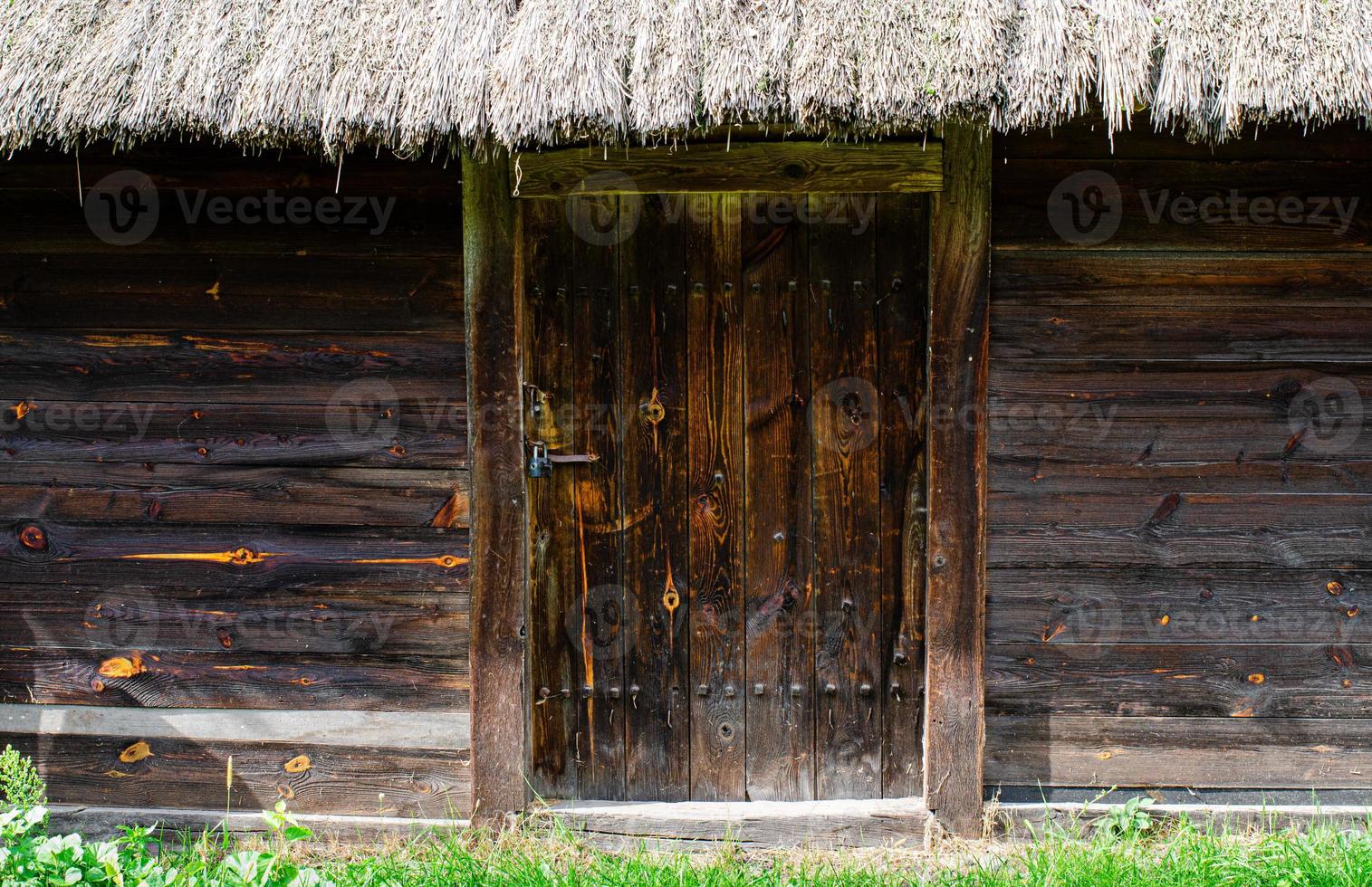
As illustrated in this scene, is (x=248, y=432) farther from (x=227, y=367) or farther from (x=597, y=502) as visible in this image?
(x=597, y=502)

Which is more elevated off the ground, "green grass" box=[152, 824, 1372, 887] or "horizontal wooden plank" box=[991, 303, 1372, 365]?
"horizontal wooden plank" box=[991, 303, 1372, 365]

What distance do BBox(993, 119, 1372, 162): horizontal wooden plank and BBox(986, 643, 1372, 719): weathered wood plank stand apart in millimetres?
1405

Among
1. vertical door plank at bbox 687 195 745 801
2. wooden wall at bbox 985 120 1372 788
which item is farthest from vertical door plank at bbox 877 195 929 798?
vertical door plank at bbox 687 195 745 801

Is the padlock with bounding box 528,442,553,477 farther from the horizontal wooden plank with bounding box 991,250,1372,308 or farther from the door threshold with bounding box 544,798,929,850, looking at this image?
the horizontal wooden plank with bounding box 991,250,1372,308

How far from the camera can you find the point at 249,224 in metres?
2.66

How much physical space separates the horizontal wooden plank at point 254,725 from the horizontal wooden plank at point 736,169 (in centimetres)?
157

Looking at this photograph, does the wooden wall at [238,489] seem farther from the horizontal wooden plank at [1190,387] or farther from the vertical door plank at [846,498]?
the horizontal wooden plank at [1190,387]

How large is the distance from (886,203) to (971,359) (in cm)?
53

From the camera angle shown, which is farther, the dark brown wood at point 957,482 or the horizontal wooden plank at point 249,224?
the horizontal wooden plank at point 249,224

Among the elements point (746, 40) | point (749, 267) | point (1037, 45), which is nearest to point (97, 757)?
point (749, 267)

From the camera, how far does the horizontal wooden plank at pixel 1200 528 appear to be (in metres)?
2.63

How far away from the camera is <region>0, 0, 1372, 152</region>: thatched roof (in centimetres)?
216

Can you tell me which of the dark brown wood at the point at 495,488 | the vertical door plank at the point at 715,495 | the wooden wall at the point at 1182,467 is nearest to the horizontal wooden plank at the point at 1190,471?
the wooden wall at the point at 1182,467

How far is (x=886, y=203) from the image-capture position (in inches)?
105
